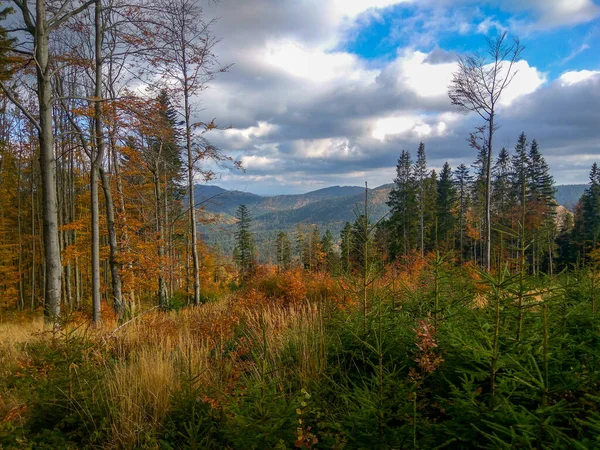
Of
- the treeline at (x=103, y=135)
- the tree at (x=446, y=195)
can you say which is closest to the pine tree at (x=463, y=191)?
the tree at (x=446, y=195)

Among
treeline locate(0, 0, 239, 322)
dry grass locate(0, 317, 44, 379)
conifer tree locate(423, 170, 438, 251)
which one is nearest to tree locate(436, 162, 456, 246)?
conifer tree locate(423, 170, 438, 251)

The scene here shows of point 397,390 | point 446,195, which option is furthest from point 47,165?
point 446,195

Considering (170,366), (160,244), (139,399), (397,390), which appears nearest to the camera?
(397,390)

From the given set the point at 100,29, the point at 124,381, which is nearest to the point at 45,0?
the point at 100,29

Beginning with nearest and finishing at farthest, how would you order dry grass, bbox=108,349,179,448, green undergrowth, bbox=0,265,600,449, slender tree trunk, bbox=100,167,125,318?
1. green undergrowth, bbox=0,265,600,449
2. dry grass, bbox=108,349,179,448
3. slender tree trunk, bbox=100,167,125,318

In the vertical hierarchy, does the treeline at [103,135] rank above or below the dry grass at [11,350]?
above

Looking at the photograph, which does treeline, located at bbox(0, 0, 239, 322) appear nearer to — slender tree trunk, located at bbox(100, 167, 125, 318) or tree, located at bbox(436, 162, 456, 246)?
slender tree trunk, located at bbox(100, 167, 125, 318)

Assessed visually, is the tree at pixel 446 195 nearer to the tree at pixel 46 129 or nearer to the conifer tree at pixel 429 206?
the conifer tree at pixel 429 206

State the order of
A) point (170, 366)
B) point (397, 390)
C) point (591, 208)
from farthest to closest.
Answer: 1. point (591, 208)
2. point (170, 366)
3. point (397, 390)

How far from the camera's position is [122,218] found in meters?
10.4

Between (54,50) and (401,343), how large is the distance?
480 inches

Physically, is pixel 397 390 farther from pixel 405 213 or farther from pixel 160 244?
pixel 405 213

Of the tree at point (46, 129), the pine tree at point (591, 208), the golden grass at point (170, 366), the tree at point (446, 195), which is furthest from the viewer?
the tree at point (446, 195)

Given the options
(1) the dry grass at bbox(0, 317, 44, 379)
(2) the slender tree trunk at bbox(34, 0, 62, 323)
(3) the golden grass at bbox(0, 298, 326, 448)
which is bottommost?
(1) the dry grass at bbox(0, 317, 44, 379)
